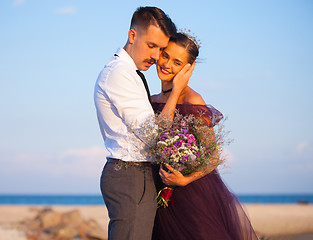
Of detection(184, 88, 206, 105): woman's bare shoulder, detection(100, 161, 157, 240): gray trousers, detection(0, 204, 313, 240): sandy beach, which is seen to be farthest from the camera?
detection(0, 204, 313, 240): sandy beach

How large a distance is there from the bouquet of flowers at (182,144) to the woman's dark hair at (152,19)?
90 centimetres

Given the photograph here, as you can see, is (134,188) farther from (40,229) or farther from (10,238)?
(40,229)

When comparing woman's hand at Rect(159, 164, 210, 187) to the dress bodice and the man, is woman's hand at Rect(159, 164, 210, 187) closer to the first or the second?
the man

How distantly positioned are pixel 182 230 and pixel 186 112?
3.52 ft

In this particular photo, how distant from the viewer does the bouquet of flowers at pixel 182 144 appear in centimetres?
319

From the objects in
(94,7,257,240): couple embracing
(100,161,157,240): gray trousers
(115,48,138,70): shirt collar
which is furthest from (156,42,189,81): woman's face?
(100,161,157,240): gray trousers

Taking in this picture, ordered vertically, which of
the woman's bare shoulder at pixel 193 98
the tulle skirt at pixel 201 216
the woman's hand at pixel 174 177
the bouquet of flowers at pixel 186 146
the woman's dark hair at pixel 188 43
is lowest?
the tulle skirt at pixel 201 216

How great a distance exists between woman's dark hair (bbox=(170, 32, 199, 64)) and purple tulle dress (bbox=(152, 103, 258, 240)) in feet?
2.28

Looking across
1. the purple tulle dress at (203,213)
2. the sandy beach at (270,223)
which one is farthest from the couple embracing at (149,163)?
the sandy beach at (270,223)

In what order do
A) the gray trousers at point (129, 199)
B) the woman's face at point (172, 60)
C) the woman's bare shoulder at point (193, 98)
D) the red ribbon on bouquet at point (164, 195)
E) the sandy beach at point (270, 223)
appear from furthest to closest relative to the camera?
the sandy beach at point (270, 223), the woman's face at point (172, 60), the woman's bare shoulder at point (193, 98), the red ribbon on bouquet at point (164, 195), the gray trousers at point (129, 199)

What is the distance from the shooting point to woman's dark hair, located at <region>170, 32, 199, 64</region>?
4.26m

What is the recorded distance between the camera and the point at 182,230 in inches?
143

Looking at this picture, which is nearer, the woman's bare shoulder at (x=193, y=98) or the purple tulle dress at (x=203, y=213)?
the purple tulle dress at (x=203, y=213)

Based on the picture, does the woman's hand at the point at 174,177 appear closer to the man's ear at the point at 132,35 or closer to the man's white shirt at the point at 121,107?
the man's white shirt at the point at 121,107
